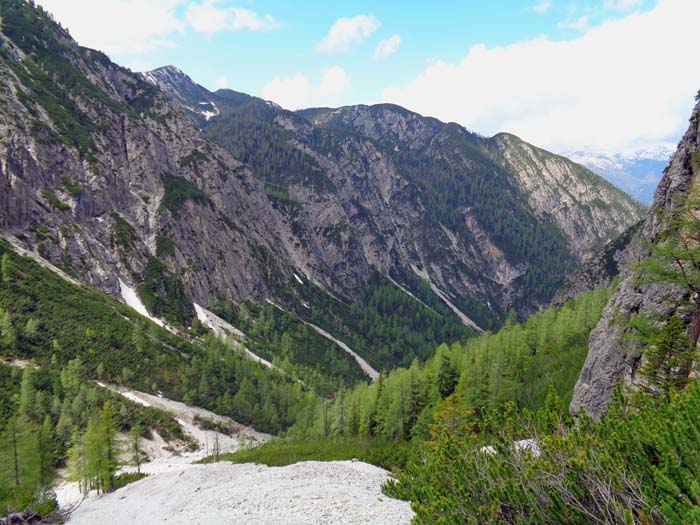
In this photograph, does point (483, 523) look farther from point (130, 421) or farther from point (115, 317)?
point (115, 317)

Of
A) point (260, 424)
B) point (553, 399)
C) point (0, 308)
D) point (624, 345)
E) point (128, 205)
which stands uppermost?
point (128, 205)

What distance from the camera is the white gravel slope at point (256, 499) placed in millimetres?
25906

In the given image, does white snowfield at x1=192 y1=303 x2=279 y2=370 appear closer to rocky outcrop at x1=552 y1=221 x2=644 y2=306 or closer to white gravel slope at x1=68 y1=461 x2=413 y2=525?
white gravel slope at x1=68 y1=461 x2=413 y2=525

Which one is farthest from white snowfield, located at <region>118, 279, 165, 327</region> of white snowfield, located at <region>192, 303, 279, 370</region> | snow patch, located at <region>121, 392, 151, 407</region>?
snow patch, located at <region>121, 392, 151, 407</region>

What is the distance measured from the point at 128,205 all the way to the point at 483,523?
20776 cm

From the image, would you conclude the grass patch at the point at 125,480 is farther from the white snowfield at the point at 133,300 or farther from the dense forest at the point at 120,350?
the white snowfield at the point at 133,300

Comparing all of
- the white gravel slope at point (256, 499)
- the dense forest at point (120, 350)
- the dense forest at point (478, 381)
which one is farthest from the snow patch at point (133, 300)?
the white gravel slope at point (256, 499)

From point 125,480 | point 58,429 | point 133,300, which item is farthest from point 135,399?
point 133,300

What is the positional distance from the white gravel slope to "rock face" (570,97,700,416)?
16787mm

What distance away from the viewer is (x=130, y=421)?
286 feet

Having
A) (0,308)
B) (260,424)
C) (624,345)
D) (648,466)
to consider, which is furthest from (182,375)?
(648,466)

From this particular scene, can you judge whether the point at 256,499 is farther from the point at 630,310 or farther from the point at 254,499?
the point at 630,310

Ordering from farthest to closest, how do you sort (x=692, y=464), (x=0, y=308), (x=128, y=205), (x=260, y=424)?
(x=128, y=205), (x=260, y=424), (x=0, y=308), (x=692, y=464)

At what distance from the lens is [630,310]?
1226 inches
